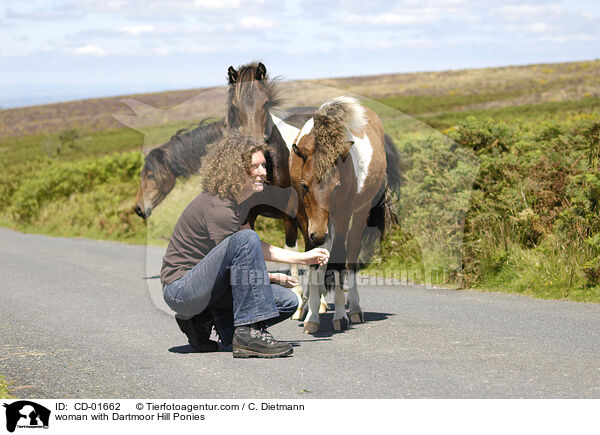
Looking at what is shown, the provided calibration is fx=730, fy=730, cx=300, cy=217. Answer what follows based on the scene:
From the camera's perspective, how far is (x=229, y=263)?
6.00 metres

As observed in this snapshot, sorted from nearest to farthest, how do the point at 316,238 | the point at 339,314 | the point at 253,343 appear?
the point at 253,343
the point at 316,238
the point at 339,314

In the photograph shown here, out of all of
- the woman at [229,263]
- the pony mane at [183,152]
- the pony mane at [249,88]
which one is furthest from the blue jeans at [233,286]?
the pony mane at [183,152]

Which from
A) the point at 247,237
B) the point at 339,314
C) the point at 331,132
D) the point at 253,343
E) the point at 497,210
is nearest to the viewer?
the point at 247,237

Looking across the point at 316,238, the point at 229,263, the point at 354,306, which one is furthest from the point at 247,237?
the point at 354,306

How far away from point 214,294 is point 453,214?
240 inches

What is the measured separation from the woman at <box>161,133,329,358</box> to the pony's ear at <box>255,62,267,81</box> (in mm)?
2748

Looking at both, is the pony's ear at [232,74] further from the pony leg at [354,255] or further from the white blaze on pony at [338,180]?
the pony leg at [354,255]

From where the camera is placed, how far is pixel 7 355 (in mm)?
6734

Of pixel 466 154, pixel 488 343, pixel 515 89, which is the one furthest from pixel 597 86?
pixel 488 343

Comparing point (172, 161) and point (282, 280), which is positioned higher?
point (172, 161)

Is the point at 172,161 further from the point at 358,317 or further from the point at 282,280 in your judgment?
the point at 282,280

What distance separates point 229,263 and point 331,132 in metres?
1.61

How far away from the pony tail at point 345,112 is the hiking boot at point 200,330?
2.15m
